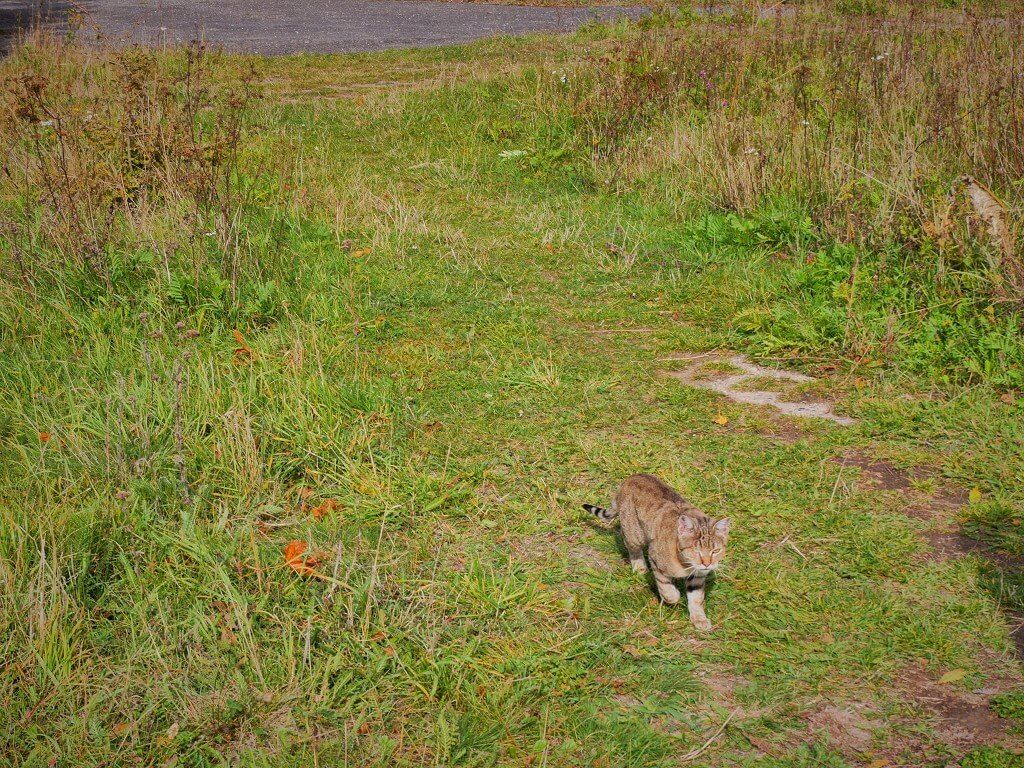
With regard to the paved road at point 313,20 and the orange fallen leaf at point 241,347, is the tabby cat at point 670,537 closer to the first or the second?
the orange fallen leaf at point 241,347

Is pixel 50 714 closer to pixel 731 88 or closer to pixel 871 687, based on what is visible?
pixel 871 687

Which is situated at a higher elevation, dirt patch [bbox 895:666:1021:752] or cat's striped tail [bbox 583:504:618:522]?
cat's striped tail [bbox 583:504:618:522]

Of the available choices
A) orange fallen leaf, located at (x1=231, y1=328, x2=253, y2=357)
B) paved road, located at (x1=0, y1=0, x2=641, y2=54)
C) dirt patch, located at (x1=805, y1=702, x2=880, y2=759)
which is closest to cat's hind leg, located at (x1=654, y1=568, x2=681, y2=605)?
→ dirt patch, located at (x1=805, y1=702, x2=880, y2=759)

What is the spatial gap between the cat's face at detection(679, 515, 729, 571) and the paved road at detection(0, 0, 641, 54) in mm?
13230

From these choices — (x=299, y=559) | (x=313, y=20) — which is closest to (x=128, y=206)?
(x=299, y=559)

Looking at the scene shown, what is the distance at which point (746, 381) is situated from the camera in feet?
17.6

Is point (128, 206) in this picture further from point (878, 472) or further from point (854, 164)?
point (854, 164)

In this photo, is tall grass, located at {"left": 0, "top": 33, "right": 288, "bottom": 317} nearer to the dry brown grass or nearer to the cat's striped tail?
the cat's striped tail

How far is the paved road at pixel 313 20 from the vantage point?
1639 cm

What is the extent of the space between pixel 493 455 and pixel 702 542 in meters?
1.56

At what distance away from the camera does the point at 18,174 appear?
713cm

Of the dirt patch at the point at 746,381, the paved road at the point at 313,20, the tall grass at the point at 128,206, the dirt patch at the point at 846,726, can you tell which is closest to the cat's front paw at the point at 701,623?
the dirt patch at the point at 846,726

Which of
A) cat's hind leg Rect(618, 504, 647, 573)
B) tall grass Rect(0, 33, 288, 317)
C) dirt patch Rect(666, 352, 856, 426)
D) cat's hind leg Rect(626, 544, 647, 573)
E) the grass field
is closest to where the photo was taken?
the grass field

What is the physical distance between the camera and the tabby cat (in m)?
3.32
